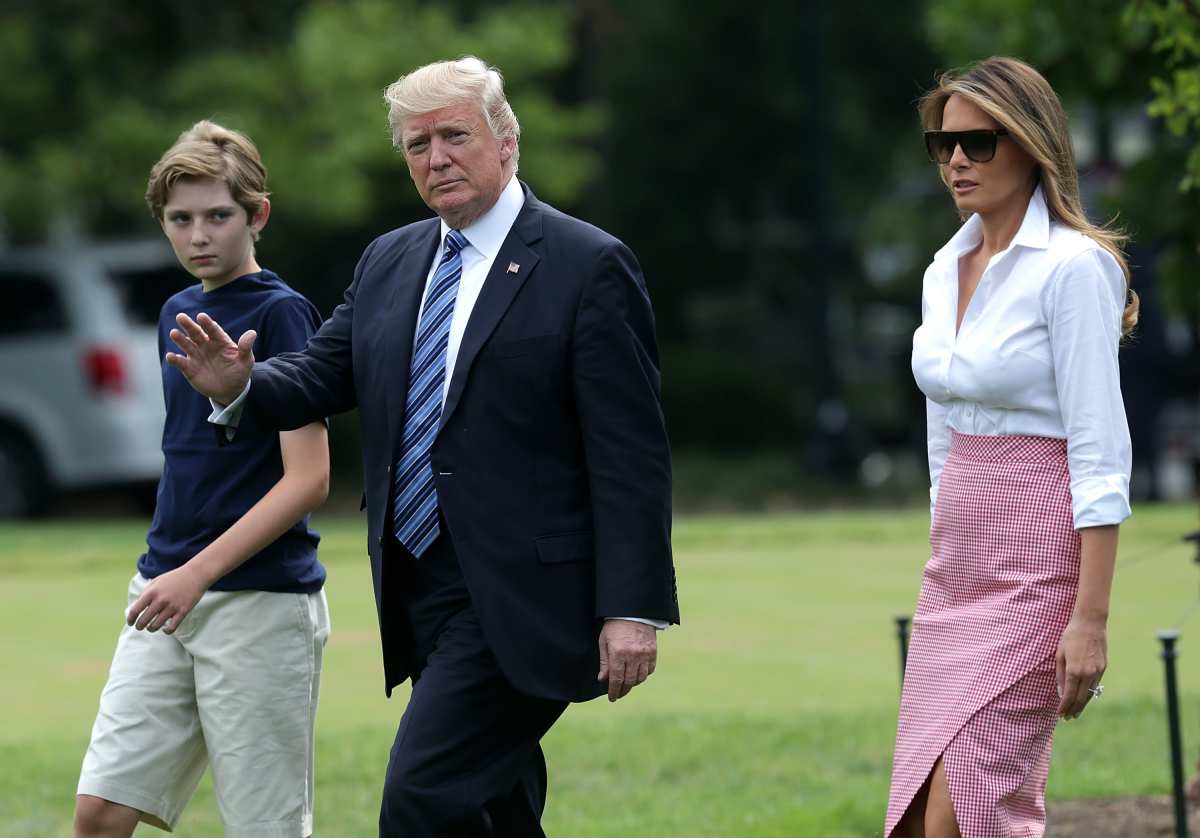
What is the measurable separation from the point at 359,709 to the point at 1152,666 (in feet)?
12.4

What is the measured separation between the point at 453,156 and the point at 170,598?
1174 mm

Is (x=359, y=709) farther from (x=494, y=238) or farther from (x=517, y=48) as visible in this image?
(x=517, y=48)

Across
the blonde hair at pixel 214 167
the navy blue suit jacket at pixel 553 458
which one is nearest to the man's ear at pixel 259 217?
the blonde hair at pixel 214 167

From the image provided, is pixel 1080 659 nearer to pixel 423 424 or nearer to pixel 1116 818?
pixel 423 424

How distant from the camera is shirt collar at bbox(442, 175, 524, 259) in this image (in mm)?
4559

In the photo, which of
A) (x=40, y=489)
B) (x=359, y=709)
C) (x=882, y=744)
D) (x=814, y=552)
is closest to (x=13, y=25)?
(x=40, y=489)

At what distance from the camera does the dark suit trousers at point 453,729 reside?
4273 mm

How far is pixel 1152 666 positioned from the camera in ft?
32.2

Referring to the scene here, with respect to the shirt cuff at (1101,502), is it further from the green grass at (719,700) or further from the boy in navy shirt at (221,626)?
the green grass at (719,700)

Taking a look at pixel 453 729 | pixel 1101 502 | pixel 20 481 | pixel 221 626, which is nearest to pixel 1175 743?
pixel 1101 502

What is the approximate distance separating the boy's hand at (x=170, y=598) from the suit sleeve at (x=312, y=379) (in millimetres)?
395

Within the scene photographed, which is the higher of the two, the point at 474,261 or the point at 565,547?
the point at 474,261

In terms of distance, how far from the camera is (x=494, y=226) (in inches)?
180

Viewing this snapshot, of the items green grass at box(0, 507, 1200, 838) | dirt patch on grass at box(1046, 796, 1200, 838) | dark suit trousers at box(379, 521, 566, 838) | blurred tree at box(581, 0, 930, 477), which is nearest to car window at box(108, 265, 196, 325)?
green grass at box(0, 507, 1200, 838)
